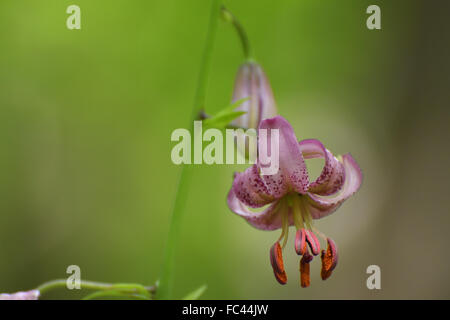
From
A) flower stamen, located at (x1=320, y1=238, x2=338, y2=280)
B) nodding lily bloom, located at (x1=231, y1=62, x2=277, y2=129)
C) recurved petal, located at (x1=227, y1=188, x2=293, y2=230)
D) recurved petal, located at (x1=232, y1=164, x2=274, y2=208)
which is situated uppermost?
nodding lily bloom, located at (x1=231, y1=62, x2=277, y2=129)

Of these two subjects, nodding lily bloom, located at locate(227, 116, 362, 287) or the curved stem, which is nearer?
nodding lily bloom, located at locate(227, 116, 362, 287)

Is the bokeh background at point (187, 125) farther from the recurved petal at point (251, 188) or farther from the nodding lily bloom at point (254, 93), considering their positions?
the recurved petal at point (251, 188)

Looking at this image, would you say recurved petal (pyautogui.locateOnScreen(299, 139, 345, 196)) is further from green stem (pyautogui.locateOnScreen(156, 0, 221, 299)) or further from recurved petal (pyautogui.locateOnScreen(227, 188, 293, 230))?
green stem (pyautogui.locateOnScreen(156, 0, 221, 299))

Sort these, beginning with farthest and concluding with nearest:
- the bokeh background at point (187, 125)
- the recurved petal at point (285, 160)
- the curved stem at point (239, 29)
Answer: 1. the bokeh background at point (187, 125)
2. the curved stem at point (239, 29)
3. the recurved petal at point (285, 160)

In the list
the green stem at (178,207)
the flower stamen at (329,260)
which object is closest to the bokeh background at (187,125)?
the green stem at (178,207)

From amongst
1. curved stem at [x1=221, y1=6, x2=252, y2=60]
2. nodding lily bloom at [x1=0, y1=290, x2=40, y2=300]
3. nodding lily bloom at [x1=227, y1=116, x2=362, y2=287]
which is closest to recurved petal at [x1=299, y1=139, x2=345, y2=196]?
nodding lily bloom at [x1=227, y1=116, x2=362, y2=287]

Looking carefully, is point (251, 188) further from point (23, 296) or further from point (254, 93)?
point (23, 296)
